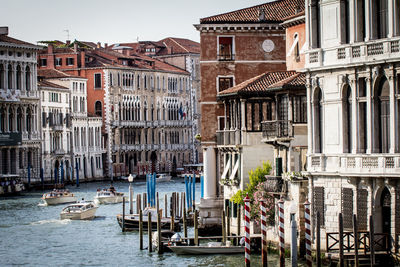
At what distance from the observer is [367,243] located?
74.4ft

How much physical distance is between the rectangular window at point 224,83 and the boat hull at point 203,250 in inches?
261

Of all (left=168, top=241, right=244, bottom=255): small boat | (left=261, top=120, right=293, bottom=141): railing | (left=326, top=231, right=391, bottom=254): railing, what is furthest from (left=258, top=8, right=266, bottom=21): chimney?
(left=326, top=231, right=391, bottom=254): railing

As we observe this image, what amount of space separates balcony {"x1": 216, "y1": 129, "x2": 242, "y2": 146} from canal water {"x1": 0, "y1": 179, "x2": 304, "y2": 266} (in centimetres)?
345

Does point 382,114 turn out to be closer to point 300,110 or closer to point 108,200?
point 300,110

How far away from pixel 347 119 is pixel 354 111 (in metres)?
0.45

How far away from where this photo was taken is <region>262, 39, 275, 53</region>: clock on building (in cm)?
3472

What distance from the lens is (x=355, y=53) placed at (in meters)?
22.8

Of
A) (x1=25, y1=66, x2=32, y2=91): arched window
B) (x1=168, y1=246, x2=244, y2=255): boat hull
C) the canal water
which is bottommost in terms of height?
the canal water

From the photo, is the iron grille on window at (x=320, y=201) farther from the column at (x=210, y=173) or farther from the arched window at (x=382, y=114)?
the column at (x=210, y=173)

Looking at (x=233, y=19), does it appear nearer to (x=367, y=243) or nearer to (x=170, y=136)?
(x=367, y=243)

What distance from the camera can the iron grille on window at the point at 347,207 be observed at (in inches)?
914

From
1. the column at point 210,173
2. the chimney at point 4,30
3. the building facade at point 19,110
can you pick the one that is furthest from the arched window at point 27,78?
the column at point 210,173

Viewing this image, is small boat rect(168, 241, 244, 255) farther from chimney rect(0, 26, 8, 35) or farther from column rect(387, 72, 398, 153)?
chimney rect(0, 26, 8, 35)

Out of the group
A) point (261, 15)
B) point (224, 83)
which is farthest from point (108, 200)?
point (261, 15)
